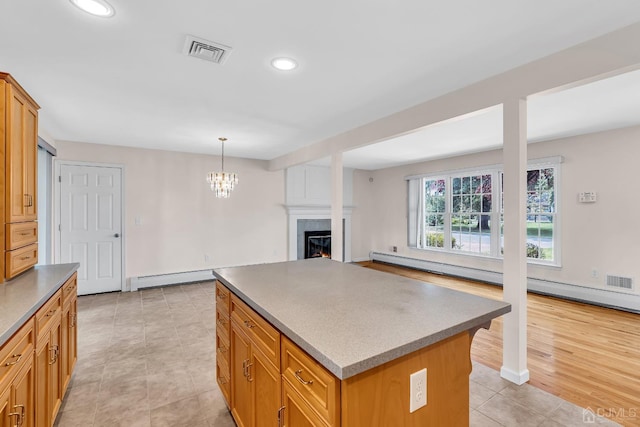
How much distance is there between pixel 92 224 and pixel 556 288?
7.10 m

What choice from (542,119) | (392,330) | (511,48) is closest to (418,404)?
(392,330)

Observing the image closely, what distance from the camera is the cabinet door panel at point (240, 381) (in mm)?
1596

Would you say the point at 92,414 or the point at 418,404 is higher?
the point at 418,404

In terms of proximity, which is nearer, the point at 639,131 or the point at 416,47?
the point at 416,47

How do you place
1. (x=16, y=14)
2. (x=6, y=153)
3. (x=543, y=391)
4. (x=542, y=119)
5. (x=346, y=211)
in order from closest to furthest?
(x=16, y=14), (x=6, y=153), (x=543, y=391), (x=542, y=119), (x=346, y=211)

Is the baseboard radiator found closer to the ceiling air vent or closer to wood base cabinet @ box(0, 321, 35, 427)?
the ceiling air vent

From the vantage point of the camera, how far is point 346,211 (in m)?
7.38

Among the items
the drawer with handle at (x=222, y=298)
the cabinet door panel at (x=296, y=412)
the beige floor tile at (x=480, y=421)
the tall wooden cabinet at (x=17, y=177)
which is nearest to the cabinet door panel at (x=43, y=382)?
the tall wooden cabinet at (x=17, y=177)

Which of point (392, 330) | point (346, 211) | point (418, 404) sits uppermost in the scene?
point (346, 211)

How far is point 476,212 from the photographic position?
226 inches

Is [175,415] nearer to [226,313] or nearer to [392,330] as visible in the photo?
[226,313]

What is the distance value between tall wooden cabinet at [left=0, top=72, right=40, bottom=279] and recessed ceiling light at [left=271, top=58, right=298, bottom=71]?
1553 mm

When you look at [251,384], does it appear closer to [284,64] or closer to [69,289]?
[69,289]

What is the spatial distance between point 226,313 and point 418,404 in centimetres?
129
